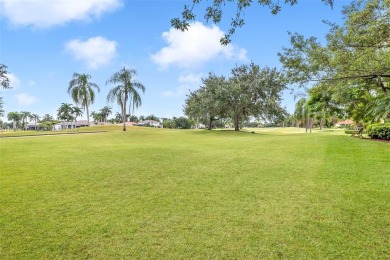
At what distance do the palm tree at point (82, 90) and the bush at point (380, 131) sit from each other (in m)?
35.1

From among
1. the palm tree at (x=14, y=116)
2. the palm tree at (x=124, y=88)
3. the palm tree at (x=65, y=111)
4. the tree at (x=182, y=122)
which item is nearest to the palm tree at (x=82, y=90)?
the palm tree at (x=124, y=88)

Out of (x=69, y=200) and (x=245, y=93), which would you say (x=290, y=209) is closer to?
(x=69, y=200)

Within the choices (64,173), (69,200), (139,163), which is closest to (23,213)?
(69,200)

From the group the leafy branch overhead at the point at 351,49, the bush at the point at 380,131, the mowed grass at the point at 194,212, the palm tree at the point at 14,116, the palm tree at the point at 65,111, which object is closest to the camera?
the mowed grass at the point at 194,212

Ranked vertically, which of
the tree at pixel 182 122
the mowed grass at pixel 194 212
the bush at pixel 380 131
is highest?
the tree at pixel 182 122

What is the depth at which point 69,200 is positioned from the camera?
518cm

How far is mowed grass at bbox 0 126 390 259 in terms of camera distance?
353 centimetres

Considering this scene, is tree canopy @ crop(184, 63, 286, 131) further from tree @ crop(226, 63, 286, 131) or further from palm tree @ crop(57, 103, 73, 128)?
palm tree @ crop(57, 103, 73, 128)

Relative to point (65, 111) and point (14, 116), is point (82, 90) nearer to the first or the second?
point (65, 111)

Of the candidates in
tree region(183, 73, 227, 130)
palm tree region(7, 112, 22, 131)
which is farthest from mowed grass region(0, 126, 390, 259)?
palm tree region(7, 112, 22, 131)

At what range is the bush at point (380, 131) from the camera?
15.3 m

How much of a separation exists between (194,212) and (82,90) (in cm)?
3799

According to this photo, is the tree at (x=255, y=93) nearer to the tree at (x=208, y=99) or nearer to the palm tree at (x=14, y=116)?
the tree at (x=208, y=99)

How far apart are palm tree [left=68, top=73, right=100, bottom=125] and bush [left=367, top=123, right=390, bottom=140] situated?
115ft
